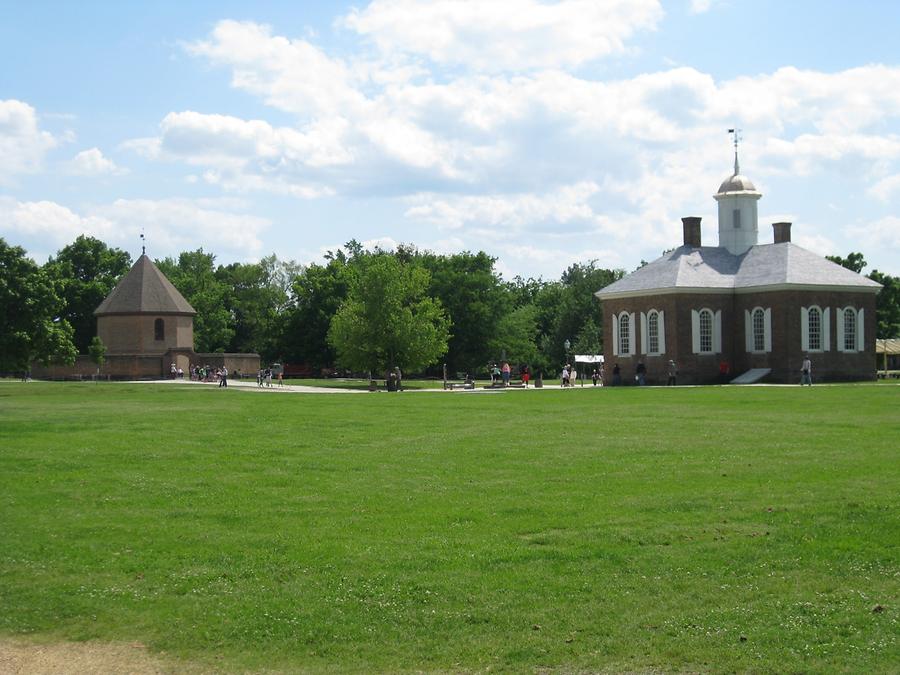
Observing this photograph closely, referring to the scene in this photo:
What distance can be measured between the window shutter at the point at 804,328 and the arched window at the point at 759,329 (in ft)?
7.48

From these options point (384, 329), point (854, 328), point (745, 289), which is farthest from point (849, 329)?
point (384, 329)

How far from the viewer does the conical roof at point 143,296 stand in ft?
299

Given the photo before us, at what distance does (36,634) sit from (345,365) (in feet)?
204

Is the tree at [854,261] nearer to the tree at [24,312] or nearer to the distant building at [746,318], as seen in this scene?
the distant building at [746,318]

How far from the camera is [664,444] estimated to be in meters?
21.9

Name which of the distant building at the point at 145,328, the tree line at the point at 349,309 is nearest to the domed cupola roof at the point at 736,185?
the tree line at the point at 349,309

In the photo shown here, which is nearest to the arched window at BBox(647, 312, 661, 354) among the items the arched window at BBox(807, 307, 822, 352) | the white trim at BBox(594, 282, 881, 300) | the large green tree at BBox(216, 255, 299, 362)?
the white trim at BBox(594, 282, 881, 300)

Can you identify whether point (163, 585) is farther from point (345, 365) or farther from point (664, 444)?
point (345, 365)

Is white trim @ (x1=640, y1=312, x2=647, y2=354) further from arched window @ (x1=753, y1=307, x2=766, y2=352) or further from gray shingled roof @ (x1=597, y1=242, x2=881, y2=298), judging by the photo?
arched window @ (x1=753, y1=307, x2=766, y2=352)

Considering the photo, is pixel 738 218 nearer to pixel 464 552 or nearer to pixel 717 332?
pixel 717 332

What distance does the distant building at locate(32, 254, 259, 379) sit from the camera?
89750 mm

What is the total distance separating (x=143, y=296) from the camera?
9169 centimetres

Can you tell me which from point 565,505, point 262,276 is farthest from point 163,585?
Result: point 262,276

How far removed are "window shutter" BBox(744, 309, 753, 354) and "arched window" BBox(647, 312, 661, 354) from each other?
5.41 metres
